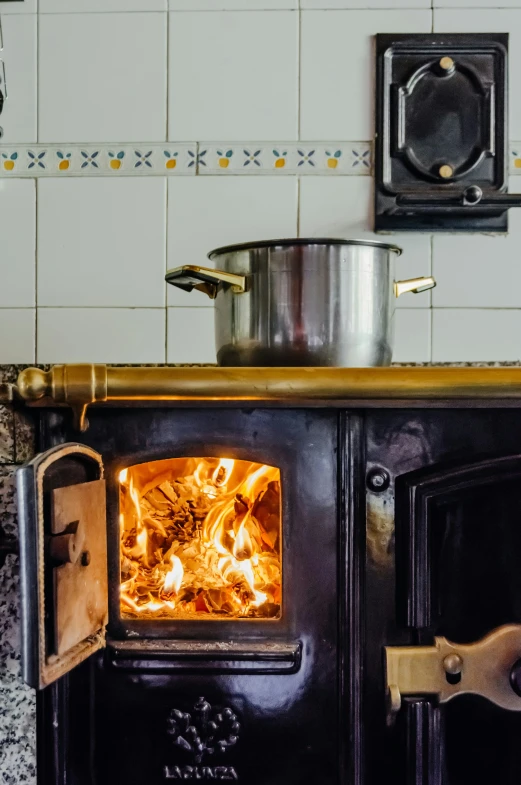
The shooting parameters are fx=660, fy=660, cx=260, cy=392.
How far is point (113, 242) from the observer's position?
1453 mm

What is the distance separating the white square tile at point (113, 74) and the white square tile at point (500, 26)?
2.04ft

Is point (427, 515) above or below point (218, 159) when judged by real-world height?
below

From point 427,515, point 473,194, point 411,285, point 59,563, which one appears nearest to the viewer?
point 59,563

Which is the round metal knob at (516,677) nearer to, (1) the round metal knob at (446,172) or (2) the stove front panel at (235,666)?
(2) the stove front panel at (235,666)

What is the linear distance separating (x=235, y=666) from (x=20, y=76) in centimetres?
130

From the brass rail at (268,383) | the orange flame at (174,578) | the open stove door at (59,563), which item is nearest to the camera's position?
the open stove door at (59,563)

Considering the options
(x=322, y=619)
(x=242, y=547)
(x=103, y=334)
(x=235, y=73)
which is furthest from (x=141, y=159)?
(x=322, y=619)

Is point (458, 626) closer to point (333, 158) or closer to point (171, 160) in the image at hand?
point (333, 158)

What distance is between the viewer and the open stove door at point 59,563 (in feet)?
2.68

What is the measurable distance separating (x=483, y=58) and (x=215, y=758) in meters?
1.45

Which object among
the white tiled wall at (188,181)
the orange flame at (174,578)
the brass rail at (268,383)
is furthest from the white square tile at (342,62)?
the orange flame at (174,578)

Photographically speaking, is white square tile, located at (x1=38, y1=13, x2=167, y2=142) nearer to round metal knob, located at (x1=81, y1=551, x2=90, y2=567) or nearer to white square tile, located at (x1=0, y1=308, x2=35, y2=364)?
white square tile, located at (x1=0, y1=308, x2=35, y2=364)

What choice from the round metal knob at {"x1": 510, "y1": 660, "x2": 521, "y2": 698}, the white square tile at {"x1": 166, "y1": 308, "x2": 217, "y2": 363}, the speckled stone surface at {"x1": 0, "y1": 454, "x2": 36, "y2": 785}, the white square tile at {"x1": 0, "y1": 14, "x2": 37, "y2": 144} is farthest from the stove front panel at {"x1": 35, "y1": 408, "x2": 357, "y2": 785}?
the white square tile at {"x1": 0, "y1": 14, "x2": 37, "y2": 144}

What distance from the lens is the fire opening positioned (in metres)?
1.02
